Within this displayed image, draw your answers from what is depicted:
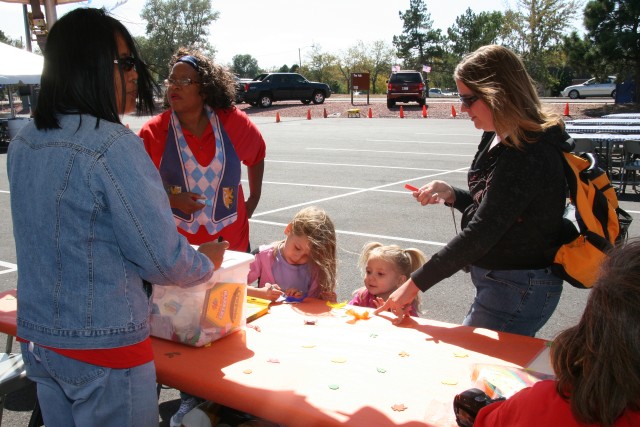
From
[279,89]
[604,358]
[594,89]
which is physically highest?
[279,89]

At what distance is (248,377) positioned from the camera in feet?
7.19

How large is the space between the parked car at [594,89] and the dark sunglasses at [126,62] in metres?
41.3

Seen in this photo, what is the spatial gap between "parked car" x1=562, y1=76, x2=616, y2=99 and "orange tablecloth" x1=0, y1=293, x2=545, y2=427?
40415mm

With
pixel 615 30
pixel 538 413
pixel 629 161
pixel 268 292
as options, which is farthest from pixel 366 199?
pixel 615 30

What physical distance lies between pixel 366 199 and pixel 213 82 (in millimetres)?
6043

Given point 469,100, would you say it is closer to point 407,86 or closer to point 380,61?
point 407,86

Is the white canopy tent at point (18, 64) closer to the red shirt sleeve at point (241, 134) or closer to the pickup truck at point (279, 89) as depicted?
the red shirt sleeve at point (241, 134)

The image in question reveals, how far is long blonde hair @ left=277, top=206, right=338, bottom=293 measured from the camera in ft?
10.8

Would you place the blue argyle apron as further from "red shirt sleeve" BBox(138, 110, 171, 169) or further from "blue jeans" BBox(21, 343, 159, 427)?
"blue jeans" BBox(21, 343, 159, 427)

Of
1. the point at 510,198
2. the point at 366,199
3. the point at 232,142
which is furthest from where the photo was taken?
the point at 366,199

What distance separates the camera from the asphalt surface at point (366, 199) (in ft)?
16.0

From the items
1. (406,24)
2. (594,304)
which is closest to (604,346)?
(594,304)

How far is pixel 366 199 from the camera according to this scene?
912 centimetres

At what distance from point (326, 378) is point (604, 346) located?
3.69 ft
